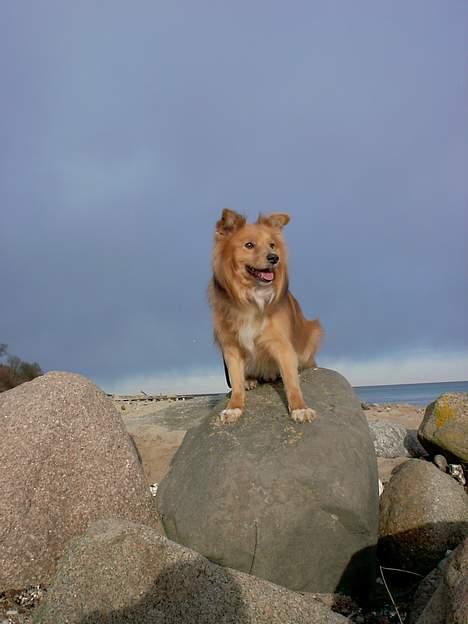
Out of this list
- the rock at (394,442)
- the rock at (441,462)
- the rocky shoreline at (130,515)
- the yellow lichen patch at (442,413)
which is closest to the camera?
the rocky shoreline at (130,515)

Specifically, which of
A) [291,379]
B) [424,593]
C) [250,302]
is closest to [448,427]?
[291,379]

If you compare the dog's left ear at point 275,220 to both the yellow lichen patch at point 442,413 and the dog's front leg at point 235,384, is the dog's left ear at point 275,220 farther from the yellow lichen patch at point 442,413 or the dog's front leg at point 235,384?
the yellow lichen patch at point 442,413

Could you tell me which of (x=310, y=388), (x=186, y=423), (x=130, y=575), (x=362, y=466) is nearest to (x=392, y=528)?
(x=362, y=466)

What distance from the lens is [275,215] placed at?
631cm

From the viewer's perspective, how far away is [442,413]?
734 centimetres

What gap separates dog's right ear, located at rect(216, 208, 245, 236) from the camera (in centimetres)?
598

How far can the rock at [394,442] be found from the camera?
353 inches

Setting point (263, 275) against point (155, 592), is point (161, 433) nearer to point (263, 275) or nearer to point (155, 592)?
point (263, 275)

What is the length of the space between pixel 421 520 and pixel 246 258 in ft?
10.5

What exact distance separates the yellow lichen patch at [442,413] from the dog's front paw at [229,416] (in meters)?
3.35

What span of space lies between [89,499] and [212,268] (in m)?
2.86

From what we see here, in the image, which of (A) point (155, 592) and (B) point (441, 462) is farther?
(B) point (441, 462)

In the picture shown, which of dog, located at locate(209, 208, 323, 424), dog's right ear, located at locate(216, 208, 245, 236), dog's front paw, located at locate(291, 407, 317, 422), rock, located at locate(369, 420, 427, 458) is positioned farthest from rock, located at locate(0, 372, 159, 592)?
rock, located at locate(369, 420, 427, 458)

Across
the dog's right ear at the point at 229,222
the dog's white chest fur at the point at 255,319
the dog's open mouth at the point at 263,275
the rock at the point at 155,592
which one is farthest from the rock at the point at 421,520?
the dog's right ear at the point at 229,222
